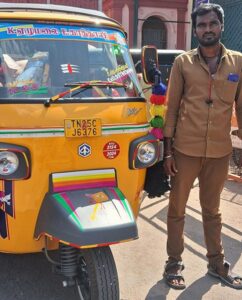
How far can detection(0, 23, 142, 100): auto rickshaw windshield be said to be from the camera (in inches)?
115

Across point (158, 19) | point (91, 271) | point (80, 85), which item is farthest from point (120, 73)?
point (158, 19)

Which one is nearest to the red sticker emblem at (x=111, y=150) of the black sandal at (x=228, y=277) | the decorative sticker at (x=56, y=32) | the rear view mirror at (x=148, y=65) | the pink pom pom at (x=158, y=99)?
the pink pom pom at (x=158, y=99)

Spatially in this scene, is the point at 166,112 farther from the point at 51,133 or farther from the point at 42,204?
the point at 42,204

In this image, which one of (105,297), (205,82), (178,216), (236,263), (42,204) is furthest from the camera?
(236,263)

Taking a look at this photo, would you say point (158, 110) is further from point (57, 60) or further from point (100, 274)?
point (100, 274)

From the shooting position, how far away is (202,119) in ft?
9.99

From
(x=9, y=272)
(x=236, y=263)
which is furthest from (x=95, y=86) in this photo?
(x=236, y=263)

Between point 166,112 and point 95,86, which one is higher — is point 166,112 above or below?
below

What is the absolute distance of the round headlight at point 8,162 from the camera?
263 cm

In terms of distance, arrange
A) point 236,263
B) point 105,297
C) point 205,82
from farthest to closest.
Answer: point 236,263, point 205,82, point 105,297

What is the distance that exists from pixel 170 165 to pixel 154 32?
1951 cm

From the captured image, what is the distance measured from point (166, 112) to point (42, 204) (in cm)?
116

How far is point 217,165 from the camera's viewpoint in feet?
10.4

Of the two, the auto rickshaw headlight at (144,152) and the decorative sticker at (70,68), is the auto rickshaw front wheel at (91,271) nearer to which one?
the auto rickshaw headlight at (144,152)
